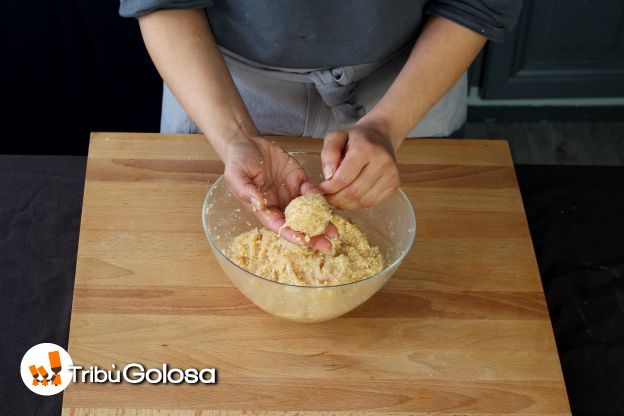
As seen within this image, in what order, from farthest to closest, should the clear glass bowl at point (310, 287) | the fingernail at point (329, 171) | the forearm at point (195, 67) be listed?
the forearm at point (195, 67) < the fingernail at point (329, 171) < the clear glass bowl at point (310, 287)

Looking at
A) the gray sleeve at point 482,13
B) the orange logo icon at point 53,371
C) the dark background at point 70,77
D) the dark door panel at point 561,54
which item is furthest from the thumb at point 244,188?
the dark door panel at point 561,54

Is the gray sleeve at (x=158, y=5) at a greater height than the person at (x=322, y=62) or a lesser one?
greater

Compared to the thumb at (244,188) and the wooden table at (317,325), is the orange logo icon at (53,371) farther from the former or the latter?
the thumb at (244,188)

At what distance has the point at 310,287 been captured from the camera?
0.94 metres

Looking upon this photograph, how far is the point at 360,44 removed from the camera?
127 cm

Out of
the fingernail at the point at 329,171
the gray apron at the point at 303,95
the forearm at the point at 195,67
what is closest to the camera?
the fingernail at the point at 329,171

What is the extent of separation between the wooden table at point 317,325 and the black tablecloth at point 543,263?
11 centimetres

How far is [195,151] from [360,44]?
0.36 m

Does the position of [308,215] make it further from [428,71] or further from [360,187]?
[428,71]

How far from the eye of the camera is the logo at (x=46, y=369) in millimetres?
1026

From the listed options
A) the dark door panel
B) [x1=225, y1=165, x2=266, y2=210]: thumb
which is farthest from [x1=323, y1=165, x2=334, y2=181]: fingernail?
the dark door panel

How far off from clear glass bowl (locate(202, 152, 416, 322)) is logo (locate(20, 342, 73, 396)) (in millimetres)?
265

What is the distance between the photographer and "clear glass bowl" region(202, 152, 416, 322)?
96 centimetres

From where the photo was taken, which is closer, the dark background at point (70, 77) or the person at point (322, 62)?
the person at point (322, 62)
